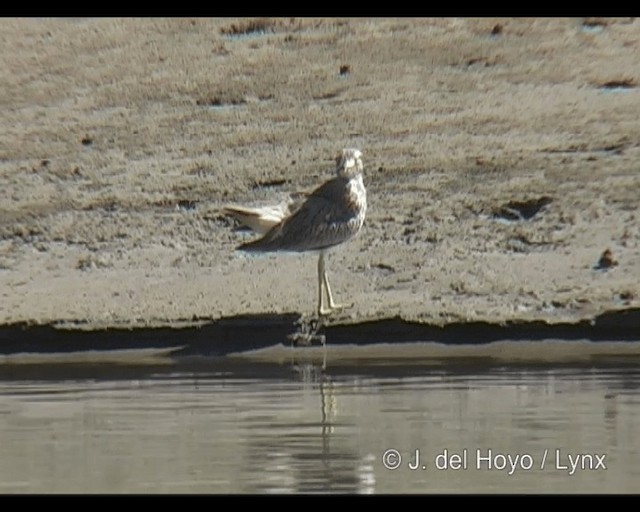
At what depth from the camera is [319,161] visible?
13.5 metres

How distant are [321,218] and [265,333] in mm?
810

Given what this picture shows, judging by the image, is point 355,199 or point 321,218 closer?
point 321,218

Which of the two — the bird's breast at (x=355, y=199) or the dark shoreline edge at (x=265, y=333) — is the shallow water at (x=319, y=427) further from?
the bird's breast at (x=355, y=199)

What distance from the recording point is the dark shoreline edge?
1130 centimetres

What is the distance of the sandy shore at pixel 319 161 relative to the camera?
11852 millimetres

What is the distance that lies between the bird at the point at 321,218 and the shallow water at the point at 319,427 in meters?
0.97

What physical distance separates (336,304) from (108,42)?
4.70m

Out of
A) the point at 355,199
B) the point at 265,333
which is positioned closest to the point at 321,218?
the point at 355,199

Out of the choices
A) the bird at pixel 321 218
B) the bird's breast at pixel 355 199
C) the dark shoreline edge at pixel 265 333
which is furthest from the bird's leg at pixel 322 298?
the bird's breast at pixel 355 199

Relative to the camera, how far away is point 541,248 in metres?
12.2

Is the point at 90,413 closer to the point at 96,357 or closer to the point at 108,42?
the point at 96,357

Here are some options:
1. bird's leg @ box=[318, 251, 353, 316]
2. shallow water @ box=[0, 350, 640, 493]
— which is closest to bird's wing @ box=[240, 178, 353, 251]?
bird's leg @ box=[318, 251, 353, 316]

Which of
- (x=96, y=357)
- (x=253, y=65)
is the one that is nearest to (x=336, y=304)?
(x=96, y=357)

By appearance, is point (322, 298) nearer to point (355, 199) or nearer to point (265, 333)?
point (265, 333)
